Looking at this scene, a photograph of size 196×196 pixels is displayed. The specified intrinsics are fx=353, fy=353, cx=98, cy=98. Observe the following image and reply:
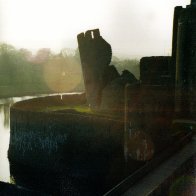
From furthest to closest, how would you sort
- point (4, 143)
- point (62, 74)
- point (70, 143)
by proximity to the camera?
point (62, 74) → point (4, 143) → point (70, 143)

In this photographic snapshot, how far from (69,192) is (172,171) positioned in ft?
19.5

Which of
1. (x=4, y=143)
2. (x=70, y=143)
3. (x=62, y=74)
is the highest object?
(x=62, y=74)

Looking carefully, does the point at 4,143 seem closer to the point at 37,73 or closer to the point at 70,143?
the point at 70,143

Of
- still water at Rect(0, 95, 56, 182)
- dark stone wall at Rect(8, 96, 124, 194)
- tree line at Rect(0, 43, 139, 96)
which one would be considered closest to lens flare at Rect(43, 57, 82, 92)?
tree line at Rect(0, 43, 139, 96)

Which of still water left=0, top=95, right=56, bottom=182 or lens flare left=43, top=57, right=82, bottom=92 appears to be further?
lens flare left=43, top=57, right=82, bottom=92

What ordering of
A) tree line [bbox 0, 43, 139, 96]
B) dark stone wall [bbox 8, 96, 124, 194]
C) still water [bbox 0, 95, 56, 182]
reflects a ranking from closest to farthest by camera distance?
dark stone wall [bbox 8, 96, 124, 194] < still water [bbox 0, 95, 56, 182] < tree line [bbox 0, 43, 139, 96]

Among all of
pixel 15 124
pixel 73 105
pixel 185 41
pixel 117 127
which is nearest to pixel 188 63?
pixel 185 41

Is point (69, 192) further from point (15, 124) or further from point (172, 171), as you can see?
point (172, 171)

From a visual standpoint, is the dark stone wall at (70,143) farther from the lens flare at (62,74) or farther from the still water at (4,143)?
the lens flare at (62,74)

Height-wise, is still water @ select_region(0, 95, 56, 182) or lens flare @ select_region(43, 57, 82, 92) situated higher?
lens flare @ select_region(43, 57, 82, 92)

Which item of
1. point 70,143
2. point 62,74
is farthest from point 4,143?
point 62,74

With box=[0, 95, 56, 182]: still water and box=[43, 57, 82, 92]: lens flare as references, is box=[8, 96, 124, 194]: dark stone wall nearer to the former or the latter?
box=[0, 95, 56, 182]: still water

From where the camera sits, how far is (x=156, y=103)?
21.1 feet

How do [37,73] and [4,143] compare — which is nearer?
[4,143]
